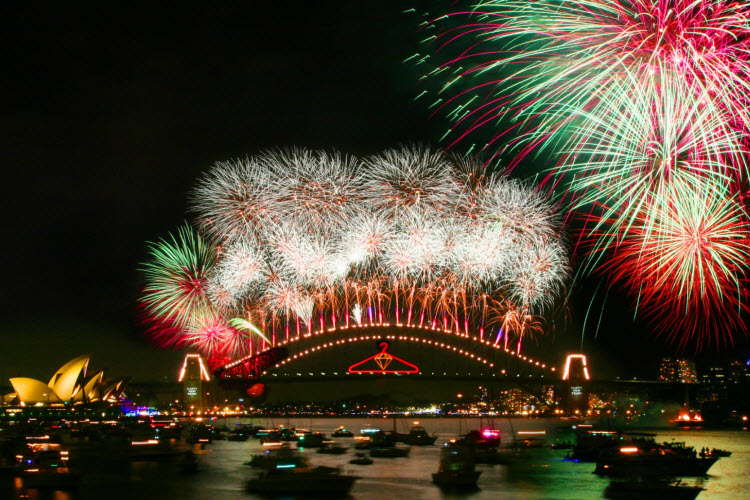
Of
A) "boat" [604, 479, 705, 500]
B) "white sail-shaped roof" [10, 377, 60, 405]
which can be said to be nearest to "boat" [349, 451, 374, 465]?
"boat" [604, 479, 705, 500]

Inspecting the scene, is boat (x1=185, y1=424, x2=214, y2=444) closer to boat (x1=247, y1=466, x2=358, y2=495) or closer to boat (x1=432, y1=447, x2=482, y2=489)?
boat (x1=432, y1=447, x2=482, y2=489)

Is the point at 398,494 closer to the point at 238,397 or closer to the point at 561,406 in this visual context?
the point at 561,406

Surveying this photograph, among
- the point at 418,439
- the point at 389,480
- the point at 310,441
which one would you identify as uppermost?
the point at 310,441

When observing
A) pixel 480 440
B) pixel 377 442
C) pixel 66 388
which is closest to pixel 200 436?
pixel 377 442

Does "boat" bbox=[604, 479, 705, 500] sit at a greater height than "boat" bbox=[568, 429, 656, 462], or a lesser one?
lesser

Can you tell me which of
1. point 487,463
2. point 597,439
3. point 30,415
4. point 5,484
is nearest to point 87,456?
point 5,484

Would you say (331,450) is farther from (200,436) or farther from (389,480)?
(200,436)

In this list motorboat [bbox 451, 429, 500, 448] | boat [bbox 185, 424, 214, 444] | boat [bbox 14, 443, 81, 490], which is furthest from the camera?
boat [bbox 185, 424, 214, 444]
